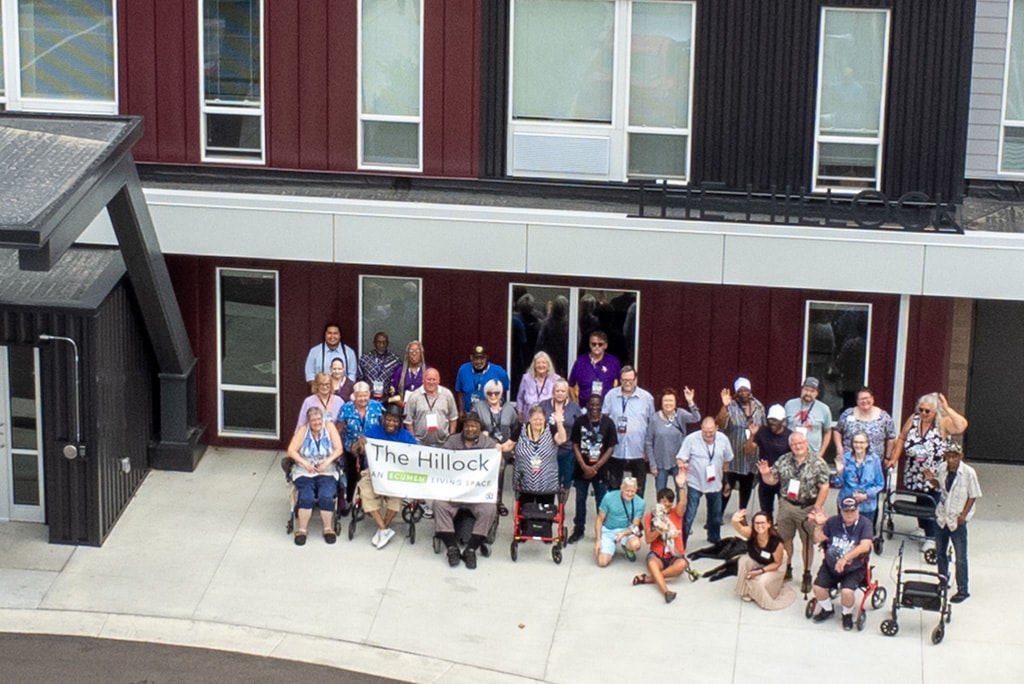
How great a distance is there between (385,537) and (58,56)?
699 centimetres

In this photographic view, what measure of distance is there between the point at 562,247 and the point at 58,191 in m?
5.42

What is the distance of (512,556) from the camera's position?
17969mm

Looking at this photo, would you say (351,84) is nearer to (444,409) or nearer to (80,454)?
(444,409)

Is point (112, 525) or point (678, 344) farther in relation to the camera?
point (678, 344)

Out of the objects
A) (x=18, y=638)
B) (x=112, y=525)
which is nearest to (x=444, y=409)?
(x=112, y=525)

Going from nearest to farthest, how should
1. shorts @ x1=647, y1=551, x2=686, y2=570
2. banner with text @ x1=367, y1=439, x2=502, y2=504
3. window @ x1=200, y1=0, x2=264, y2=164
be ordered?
shorts @ x1=647, y1=551, x2=686, y2=570
banner with text @ x1=367, y1=439, x2=502, y2=504
window @ x1=200, y1=0, x2=264, y2=164

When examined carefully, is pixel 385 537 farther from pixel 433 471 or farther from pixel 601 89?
pixel 601 89

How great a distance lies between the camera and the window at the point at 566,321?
798 inches

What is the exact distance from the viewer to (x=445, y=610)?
55.7ft

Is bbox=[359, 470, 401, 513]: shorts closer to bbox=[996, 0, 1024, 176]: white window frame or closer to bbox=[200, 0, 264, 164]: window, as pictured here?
bbox=[200, 0, 264, 164]: window

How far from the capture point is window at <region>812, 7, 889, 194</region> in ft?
63.2

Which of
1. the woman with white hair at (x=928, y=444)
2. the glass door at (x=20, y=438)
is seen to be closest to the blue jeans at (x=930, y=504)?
the woman with white hair at (x=928, y=444)

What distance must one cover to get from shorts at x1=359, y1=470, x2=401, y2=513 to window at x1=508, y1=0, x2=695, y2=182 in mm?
4096

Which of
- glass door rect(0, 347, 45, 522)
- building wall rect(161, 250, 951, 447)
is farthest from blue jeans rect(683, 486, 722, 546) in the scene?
glass door rect(0, 347, 45, 522)
